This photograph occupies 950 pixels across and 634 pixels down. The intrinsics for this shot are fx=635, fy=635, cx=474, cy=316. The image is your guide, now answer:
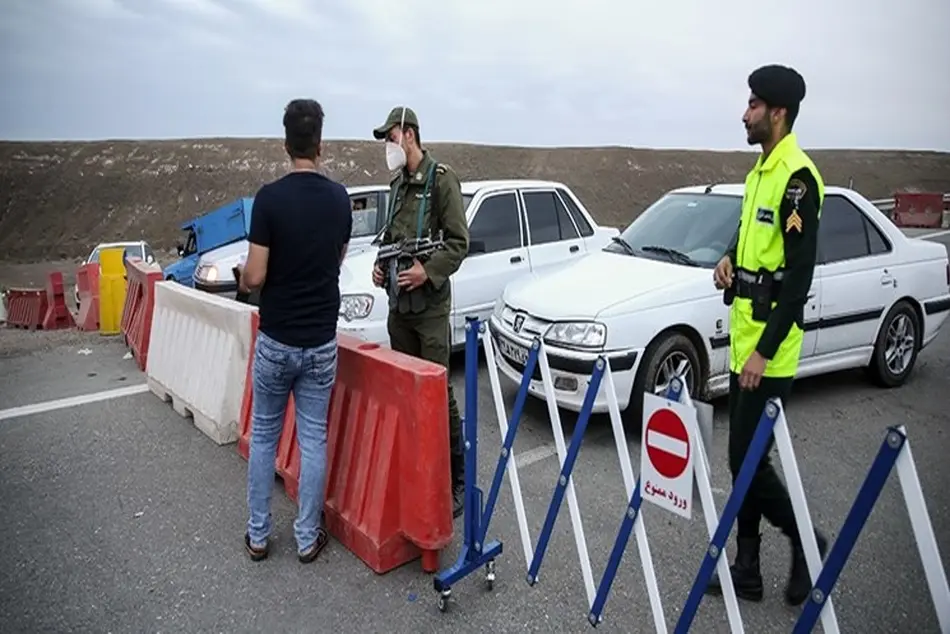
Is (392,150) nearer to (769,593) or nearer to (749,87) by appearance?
(749,87)

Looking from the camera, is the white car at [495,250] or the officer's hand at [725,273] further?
the white car at [495,250]

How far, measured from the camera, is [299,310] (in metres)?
3.02

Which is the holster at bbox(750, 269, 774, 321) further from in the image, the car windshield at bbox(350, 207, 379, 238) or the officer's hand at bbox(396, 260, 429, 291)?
the car windshield at bbox(350, 207, 379, 238)

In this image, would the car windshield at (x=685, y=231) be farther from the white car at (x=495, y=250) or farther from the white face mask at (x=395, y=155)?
the white face mask at (x=395, y=155)

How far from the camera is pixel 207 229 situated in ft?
37.8

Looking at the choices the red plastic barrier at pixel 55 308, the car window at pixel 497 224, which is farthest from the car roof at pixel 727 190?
the red plastic barrier at pixel 55 308

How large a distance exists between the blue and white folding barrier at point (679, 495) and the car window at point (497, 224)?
366 centimetres

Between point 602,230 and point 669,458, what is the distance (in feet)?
19.1

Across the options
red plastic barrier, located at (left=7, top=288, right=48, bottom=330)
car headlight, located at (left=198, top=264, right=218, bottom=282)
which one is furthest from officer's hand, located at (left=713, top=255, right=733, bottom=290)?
red plastic barrier, located at (left=7, top=288, right=48, bottom=330)

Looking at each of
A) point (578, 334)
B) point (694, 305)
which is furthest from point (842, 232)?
point (578, 334)

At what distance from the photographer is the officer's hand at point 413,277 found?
3.53m

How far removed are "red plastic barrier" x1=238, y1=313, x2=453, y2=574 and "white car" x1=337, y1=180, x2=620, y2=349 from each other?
2.18 meters

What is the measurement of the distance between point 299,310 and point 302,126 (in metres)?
0.85

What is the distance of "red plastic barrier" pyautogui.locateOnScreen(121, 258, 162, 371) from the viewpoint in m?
6.66
